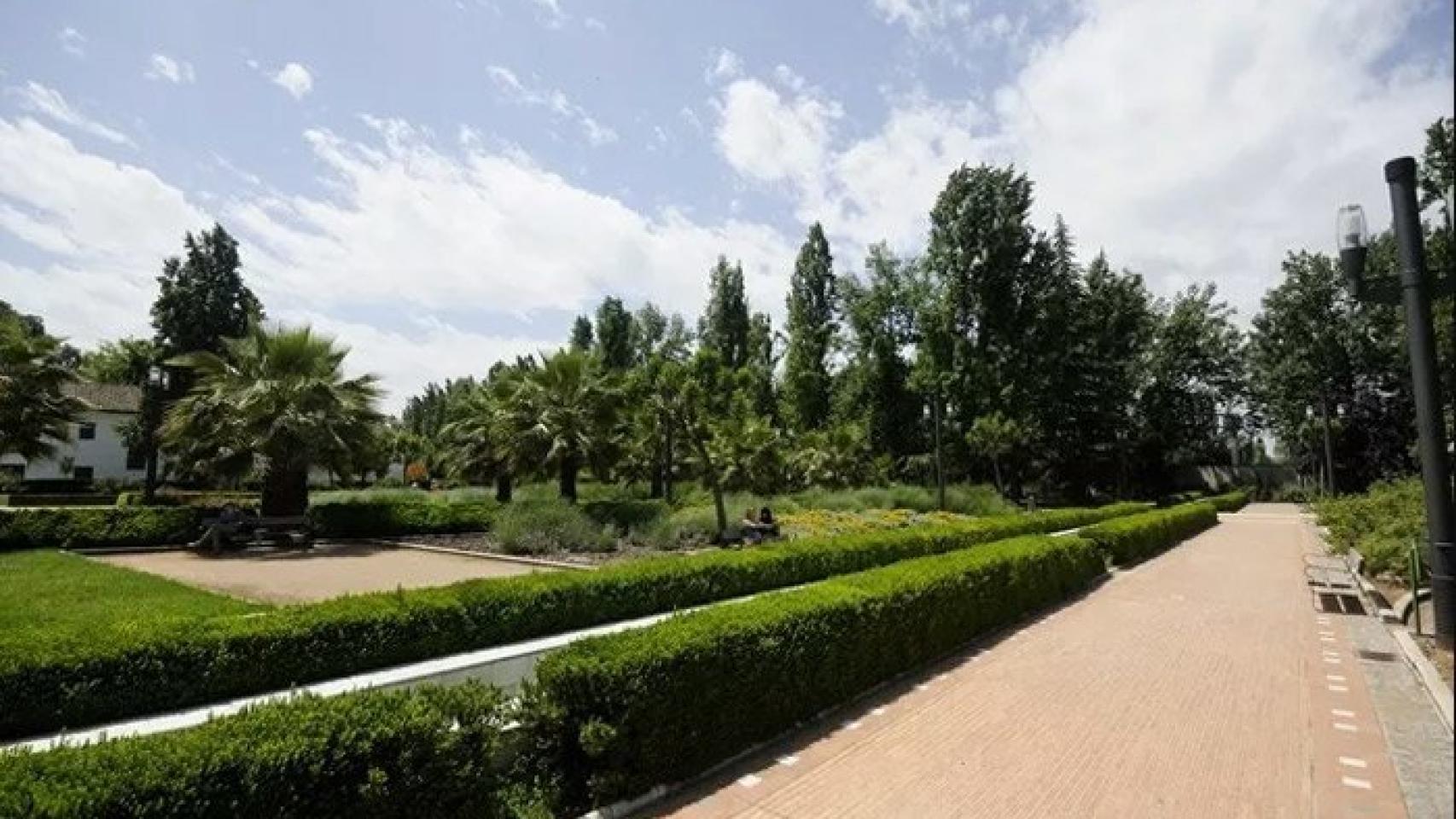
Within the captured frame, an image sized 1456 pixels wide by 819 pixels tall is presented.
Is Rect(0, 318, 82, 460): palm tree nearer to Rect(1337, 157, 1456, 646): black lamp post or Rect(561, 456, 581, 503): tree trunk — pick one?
Rect(561, 456, 581, 503): tree trunk

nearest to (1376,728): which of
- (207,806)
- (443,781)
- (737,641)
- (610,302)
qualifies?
(737,641)

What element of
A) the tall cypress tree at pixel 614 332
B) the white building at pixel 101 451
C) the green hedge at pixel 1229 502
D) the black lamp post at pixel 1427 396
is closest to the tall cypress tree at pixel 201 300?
the white building at pixel 101 451

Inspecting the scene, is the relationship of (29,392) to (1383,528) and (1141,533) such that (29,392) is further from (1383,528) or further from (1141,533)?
(1383,528)

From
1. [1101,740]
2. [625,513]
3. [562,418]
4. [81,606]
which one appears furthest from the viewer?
[562,418]

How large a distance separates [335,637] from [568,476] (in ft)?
43.6

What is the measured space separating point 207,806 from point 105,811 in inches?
14.5

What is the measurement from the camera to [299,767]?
3314 millimetres

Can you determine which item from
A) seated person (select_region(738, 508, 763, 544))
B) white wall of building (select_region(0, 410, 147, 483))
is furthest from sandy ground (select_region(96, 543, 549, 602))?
white wall of building (select_region(0, 410, 147, 483))

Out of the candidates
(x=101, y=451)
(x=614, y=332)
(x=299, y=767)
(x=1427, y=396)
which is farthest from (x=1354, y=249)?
(x=101, y=451)

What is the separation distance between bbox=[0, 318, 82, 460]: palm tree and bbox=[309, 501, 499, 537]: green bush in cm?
601

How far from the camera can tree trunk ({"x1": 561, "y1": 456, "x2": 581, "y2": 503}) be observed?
19578 millimetres

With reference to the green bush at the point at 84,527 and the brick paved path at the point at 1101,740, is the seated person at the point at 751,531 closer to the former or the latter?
the brick paved path at the point at 1101,740

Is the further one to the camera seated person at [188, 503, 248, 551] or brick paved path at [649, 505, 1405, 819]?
seated person at [188, 503, 248, 551]

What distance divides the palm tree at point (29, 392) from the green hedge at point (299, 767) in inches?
732
